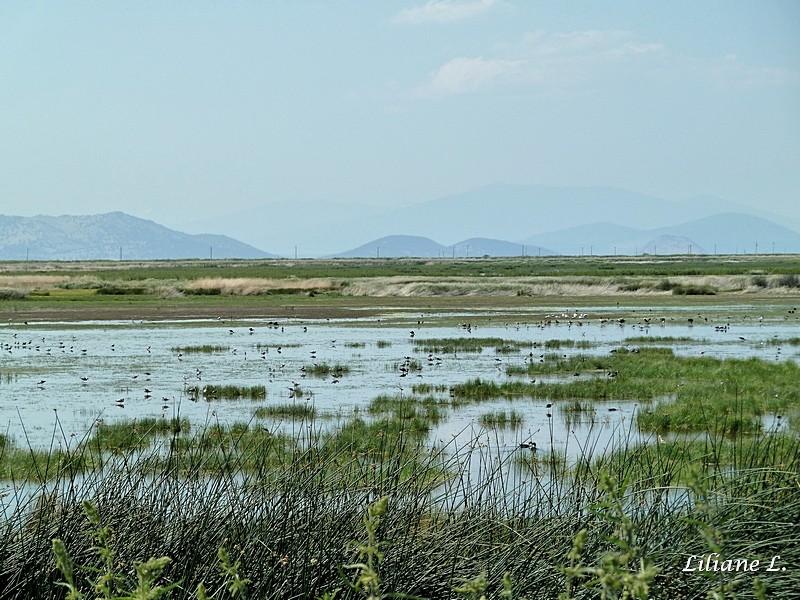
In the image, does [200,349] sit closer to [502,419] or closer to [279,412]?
[279,412]

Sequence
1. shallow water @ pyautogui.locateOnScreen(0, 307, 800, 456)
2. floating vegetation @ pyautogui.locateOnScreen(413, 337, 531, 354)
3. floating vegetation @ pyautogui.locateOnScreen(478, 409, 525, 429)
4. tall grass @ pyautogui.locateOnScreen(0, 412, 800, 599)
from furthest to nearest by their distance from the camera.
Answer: floating vegetation @ pyautogui.locateOnScreen(413, 337, 531, 354), shallow water @ pyautogui.locateOnScreen(0, 307, 800, 456), floating vegetation @ pyautogui.locateOnScreen(478, 409, 525, 429), tall grass @ pyautogui.locateOnScreen(0, 412, 800, 599)

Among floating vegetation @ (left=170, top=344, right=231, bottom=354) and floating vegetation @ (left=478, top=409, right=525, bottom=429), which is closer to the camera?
floating vegetation @ (left=478, top=409, right=525, bottom=429)

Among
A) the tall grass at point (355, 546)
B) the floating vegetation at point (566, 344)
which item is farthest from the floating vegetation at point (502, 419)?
the floating vegetation at point (566, 344)

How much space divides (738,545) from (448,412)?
45.6 feet

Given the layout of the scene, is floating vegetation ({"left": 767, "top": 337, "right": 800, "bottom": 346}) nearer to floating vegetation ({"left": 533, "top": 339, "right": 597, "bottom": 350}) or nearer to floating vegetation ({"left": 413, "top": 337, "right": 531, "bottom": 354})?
floating vegetation ({"left": 533, "top": 339, "right": 597, "bottom": 350})

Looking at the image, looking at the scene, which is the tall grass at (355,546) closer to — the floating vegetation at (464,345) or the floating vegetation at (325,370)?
the floating vegetation at (325,370)

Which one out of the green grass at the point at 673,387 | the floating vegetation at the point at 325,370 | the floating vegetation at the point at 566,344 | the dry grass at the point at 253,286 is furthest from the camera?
the dry grass at the point at 253,286

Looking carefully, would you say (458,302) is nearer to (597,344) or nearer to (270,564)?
(597,344)

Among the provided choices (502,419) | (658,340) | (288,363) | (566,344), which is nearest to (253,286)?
(566,344)

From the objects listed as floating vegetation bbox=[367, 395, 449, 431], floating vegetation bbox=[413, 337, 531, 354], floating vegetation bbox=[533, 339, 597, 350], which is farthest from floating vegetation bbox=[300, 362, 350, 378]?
floating vegetation bbox=[533, 339, 597, 350]

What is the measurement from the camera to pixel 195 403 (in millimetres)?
A: 22094

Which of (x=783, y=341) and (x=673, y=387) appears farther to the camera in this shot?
(x=783, y=341)

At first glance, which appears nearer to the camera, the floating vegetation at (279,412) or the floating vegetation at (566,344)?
the floating vegetation at (279,412)

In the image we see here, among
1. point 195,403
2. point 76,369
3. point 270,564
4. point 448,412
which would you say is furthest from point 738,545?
point 76,369
